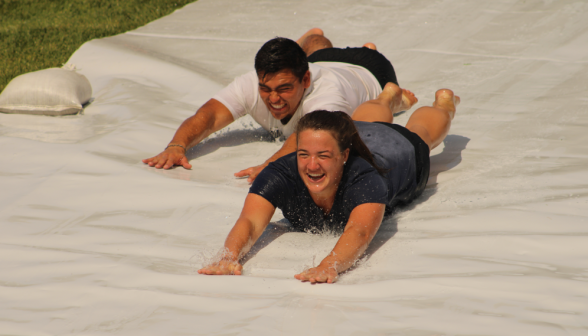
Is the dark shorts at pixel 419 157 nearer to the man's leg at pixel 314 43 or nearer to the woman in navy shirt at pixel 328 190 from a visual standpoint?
the woman in navy shirt at pixel 328 190

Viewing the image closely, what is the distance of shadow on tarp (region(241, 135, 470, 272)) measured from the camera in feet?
7.66

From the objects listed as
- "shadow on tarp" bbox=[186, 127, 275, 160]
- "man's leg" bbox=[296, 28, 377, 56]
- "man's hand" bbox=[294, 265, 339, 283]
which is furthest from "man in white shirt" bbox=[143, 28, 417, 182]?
"man's hand" bbox=[294, 265, 339, 283]

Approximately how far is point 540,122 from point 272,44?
1.95 meters

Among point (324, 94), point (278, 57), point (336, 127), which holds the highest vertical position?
point (278, 57)

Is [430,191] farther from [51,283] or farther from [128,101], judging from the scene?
[128,101]

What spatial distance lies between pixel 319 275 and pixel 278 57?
5.31ft

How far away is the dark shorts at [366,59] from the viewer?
13.9 ft

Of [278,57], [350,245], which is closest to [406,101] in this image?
[278,57]

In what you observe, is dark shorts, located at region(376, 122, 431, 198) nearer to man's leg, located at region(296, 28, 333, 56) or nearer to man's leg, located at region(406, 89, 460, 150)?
man's leg, located at region(406, 89, 460, 150)

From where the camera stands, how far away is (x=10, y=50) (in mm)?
5578

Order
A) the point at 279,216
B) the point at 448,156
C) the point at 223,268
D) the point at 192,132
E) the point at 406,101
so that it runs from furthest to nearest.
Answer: the point at 406,101, the point at 192,132, the point at 448,156, the point at 279,216, the point at 223,268

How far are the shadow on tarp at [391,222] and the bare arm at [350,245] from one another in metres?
0.10

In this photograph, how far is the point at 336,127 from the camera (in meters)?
2.23

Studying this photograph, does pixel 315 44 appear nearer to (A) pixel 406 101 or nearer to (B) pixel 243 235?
(A) pixel 406 101
